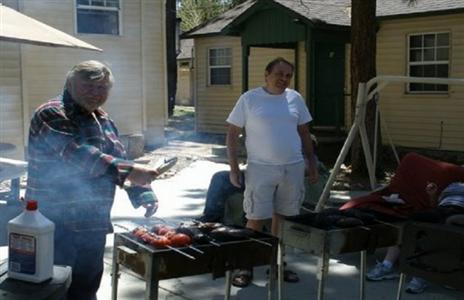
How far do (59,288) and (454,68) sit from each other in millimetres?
12447

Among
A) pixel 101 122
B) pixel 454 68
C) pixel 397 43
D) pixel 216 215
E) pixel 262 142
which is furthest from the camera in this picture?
pixel 397 43

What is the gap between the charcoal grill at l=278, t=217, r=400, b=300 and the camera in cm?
373

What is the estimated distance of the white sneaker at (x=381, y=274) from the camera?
209 inches

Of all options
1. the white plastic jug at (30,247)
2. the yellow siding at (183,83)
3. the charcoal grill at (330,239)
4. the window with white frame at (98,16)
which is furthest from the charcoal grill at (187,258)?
the yellow siding at (183,83)

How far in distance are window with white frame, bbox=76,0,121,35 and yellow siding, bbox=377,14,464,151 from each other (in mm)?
5847

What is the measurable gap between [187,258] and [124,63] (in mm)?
11427

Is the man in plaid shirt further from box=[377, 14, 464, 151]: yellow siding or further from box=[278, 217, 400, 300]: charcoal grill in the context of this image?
box=[377, 14, 464, 151]: yellow siding

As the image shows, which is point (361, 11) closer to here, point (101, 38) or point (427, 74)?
point (427, 74)

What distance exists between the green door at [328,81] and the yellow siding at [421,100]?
4.04 feet

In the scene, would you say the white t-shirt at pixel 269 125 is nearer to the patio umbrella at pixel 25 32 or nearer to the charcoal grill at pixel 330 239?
the charcoal grill at pixel 330 239

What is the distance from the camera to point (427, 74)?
1413cm

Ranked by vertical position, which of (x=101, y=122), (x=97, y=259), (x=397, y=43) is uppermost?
(x=397, y=43)

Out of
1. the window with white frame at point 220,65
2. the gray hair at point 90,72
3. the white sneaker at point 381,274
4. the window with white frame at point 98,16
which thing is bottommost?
the white sneaker at point 381,274

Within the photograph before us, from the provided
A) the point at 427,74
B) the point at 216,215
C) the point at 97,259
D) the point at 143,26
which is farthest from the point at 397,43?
the point at 97,259
